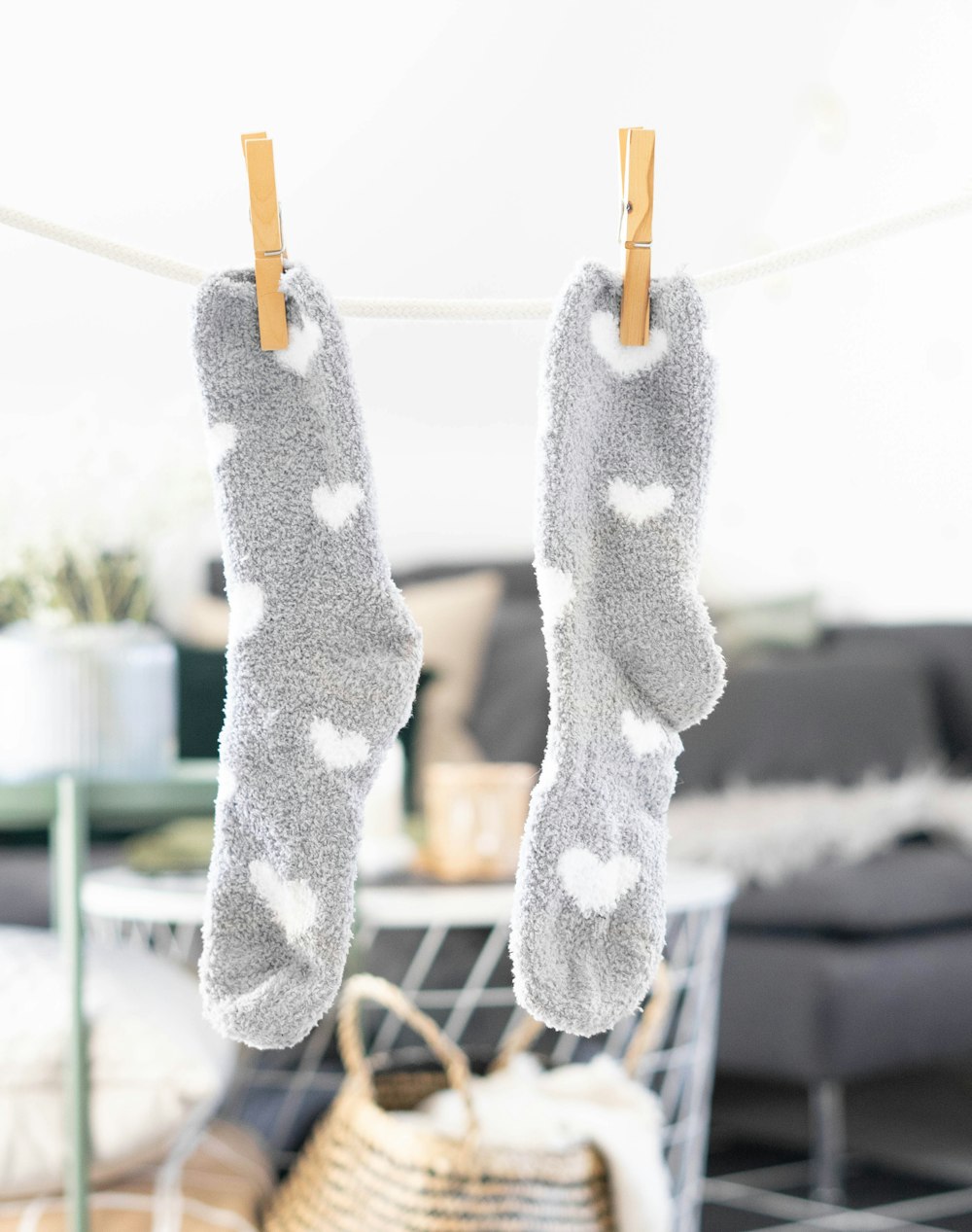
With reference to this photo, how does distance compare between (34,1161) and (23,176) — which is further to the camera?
(23,176)

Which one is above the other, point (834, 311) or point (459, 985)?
point (834, 311)

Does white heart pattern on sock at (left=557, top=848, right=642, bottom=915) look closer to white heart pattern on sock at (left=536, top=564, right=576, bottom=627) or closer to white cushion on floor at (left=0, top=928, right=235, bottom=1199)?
white heart pattern on sock at (left=536, top=564, right=576, bottom=627)

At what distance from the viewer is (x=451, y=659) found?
2.81 m

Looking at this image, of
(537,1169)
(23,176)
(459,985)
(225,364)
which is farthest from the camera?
(23,176)

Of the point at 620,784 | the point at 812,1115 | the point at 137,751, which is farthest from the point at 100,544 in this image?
the point at 812,1115

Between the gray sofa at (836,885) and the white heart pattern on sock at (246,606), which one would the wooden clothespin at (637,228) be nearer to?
the white heart pattern on sock at (246,606)

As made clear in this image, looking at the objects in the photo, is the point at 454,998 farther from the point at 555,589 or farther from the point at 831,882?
the point at 555,589

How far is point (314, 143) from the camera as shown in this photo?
3.17m

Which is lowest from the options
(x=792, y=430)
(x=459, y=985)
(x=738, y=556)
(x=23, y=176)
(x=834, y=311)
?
(x=459, y=985)

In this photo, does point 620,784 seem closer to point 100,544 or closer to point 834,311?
point 100,544

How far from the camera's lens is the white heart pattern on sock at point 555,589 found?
80cm

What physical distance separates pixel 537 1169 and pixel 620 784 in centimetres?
67

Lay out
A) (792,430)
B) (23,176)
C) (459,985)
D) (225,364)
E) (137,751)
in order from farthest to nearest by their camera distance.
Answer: (792,430), (23,176), (459,985), (137,751), (225,364)

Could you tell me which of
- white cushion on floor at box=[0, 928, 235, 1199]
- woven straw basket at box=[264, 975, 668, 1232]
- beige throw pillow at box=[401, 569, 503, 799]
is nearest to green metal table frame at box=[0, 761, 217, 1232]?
white cushion on floor at box=[0, 928, 235, 1199]
